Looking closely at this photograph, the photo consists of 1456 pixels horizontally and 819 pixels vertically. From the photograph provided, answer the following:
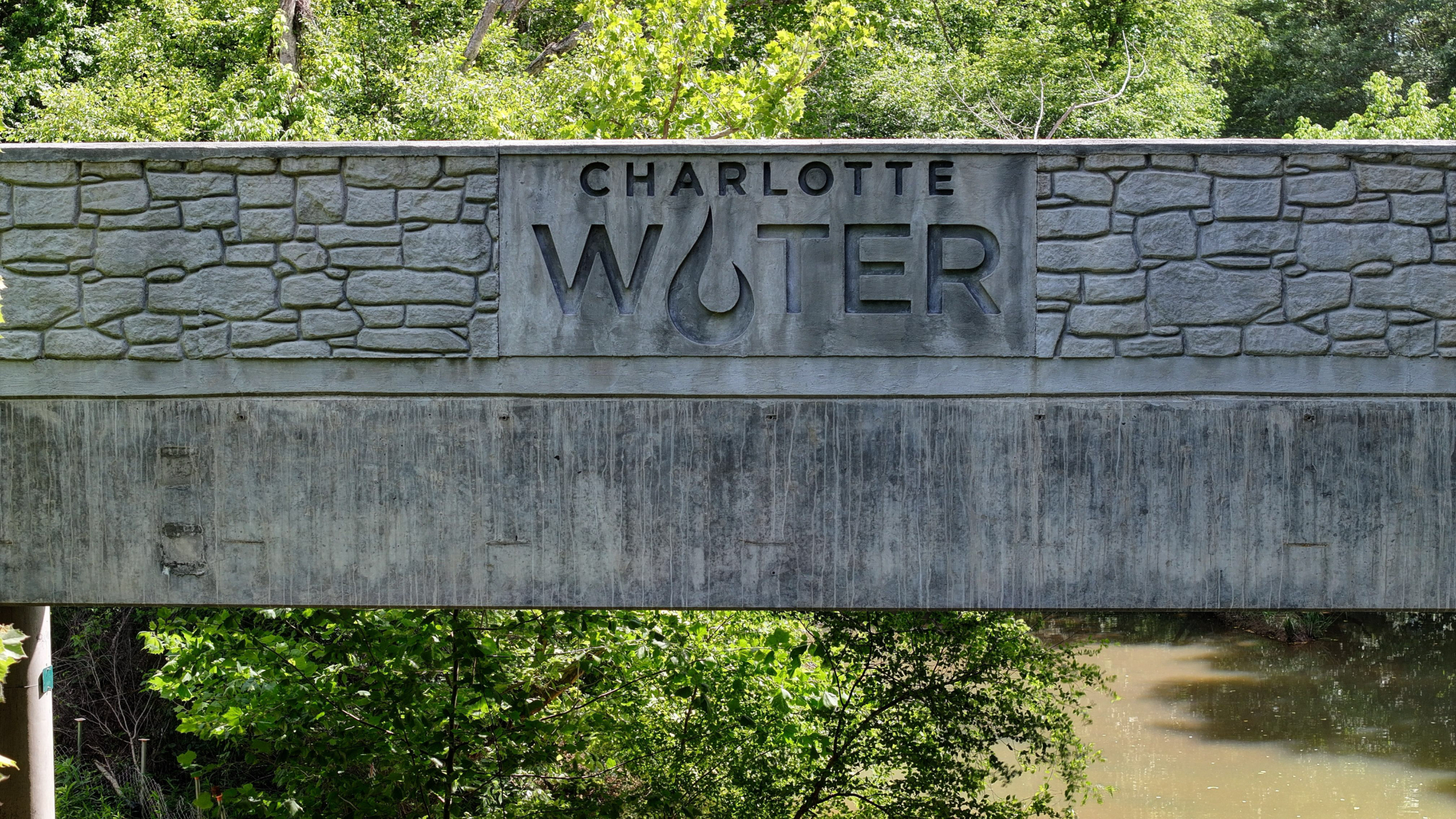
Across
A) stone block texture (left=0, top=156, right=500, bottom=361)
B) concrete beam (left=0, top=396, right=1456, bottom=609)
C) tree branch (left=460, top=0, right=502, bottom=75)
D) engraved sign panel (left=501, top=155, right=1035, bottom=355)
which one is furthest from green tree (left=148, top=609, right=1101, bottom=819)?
tree branch (left=460, top=0, right=502, bottom=75)

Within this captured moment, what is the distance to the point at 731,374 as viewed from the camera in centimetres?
487

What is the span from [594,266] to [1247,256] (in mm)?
2648

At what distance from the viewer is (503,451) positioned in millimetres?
4910

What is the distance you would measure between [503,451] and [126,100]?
7.58 m

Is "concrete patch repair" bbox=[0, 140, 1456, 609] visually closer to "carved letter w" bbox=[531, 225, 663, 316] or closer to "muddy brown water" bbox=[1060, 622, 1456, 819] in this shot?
"carved letter w" bbox=[531, 225, 663, 316]

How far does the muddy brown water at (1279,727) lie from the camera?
1117 cm

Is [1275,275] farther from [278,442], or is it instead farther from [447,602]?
[278,442]

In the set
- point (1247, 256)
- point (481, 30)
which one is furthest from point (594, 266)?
point (481, 30)

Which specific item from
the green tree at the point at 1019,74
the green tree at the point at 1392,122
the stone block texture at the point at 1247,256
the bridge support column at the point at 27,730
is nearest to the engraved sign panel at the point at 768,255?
the stone block texture at the point at 1247,256

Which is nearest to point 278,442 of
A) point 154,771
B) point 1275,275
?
point 1275,275

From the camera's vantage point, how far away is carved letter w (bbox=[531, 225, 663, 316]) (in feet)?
16.1

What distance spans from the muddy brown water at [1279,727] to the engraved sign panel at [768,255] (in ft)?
24.9

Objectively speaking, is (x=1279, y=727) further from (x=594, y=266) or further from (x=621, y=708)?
(x=594, y=266)

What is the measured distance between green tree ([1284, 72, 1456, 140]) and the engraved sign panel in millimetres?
8630
